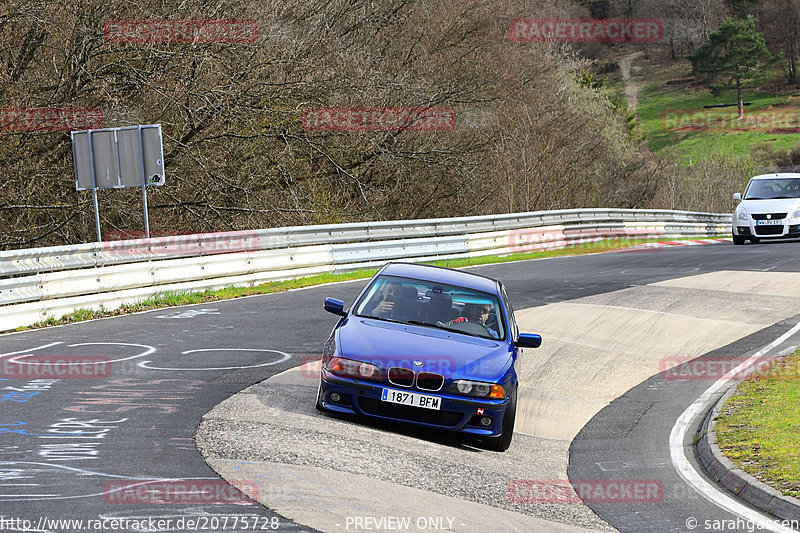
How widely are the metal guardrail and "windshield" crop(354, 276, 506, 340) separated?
603cm

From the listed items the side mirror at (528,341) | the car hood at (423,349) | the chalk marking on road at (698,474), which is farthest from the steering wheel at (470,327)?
the chalk marking on road at (698,474)

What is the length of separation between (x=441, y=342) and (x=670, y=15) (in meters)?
136

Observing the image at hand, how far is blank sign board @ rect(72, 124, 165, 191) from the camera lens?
Answer: 1602 centimetres

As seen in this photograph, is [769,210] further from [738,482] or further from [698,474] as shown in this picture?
[738,482]

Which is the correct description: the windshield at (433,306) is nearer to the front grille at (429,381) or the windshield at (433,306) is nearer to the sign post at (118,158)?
the front grille at (429,381)

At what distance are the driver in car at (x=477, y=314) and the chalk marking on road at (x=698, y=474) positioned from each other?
2.02 m

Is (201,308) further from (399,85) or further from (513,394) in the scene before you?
(399,85)

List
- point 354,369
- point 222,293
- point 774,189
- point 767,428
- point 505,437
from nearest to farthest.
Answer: point 354,369, point 505,437, point 767,428, point 222,293, point 774,189

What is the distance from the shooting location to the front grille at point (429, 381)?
7.98 m

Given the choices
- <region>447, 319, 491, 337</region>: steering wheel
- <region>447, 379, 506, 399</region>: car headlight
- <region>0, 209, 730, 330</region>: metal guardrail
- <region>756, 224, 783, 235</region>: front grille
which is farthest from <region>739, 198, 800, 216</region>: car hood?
<region>447, 379, 506, 399</region>: car headlight

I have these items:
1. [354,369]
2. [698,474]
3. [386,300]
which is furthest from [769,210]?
[354,369]

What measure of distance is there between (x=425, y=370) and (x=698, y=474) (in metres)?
2.42

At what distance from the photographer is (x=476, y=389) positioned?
26.3 ft

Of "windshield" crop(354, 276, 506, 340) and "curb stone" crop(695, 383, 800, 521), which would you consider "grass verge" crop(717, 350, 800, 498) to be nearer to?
"curb stone" crop(695, 383, 800, 521)
